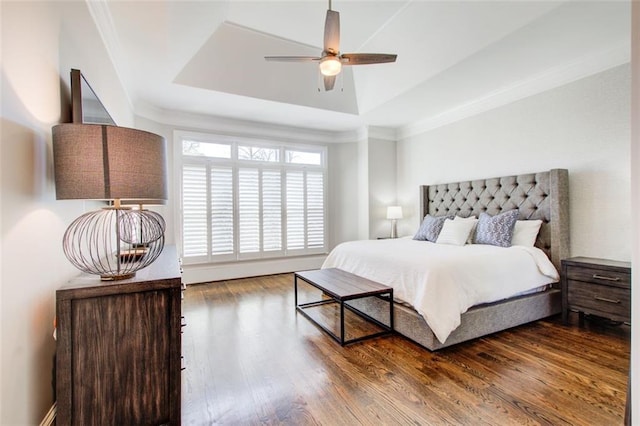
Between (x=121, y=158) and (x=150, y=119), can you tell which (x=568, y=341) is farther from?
(x=150, y=119)

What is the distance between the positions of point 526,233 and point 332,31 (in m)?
3.02

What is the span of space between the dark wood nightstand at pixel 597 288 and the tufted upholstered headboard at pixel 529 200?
0.29 m

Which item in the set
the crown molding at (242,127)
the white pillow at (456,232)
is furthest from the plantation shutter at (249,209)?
the white pillow at (456,232)

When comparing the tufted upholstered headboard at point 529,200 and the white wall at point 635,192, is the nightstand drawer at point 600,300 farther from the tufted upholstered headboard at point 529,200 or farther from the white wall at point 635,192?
the white wall at point 635,192

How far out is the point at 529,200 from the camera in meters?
3.51

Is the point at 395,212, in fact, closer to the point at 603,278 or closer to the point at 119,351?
the point at 603,278

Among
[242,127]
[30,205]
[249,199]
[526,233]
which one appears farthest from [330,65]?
[249,199]

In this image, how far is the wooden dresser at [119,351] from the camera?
1.18 m

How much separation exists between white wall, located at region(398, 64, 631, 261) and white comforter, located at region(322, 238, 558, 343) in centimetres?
62

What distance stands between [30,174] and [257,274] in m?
4.12

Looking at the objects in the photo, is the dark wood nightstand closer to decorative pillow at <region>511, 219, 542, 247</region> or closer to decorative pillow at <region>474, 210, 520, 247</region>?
decorative pillow at <region>511, 219, 542, 247</region>

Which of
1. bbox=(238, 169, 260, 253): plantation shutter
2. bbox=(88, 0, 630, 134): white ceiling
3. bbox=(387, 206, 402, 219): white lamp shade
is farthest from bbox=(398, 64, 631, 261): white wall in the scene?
bbox=(238, 169, 260, 253): plantation shutter

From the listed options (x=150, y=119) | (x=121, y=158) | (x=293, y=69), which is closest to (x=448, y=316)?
(x=121, y=158)

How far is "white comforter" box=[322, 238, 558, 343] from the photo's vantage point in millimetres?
2354
